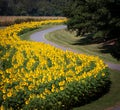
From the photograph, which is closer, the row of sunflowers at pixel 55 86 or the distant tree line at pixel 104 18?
the row of sunflowers at pixel 55 86

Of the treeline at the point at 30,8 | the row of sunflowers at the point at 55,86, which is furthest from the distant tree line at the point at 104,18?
the treeline at the point at 30,8

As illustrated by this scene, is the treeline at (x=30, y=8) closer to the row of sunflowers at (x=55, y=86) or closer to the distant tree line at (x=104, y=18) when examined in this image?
the distant tree line at (x=104, y=18)

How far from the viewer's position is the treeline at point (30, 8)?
97875mm

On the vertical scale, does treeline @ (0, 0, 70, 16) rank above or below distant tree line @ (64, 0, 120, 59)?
below

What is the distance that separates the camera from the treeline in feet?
321

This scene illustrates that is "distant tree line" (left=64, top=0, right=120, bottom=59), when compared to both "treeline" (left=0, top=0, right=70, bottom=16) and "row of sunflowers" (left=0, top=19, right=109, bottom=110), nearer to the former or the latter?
"row of sunflowers" (left=0, top=19, right=109, bottom=110)

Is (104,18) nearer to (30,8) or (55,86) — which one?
(55,86)

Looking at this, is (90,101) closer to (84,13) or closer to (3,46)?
(3,46)

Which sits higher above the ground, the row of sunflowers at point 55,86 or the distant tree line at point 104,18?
the distant tree line at point 104,18

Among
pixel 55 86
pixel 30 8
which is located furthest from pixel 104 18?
pixel 30 8

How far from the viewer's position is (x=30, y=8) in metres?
107

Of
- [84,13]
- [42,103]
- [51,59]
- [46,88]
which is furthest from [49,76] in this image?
[84,13]

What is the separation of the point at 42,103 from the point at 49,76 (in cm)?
158

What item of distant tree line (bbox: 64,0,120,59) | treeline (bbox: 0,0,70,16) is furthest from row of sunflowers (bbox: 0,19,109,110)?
treeline (bbox: 0,0,70,16)
